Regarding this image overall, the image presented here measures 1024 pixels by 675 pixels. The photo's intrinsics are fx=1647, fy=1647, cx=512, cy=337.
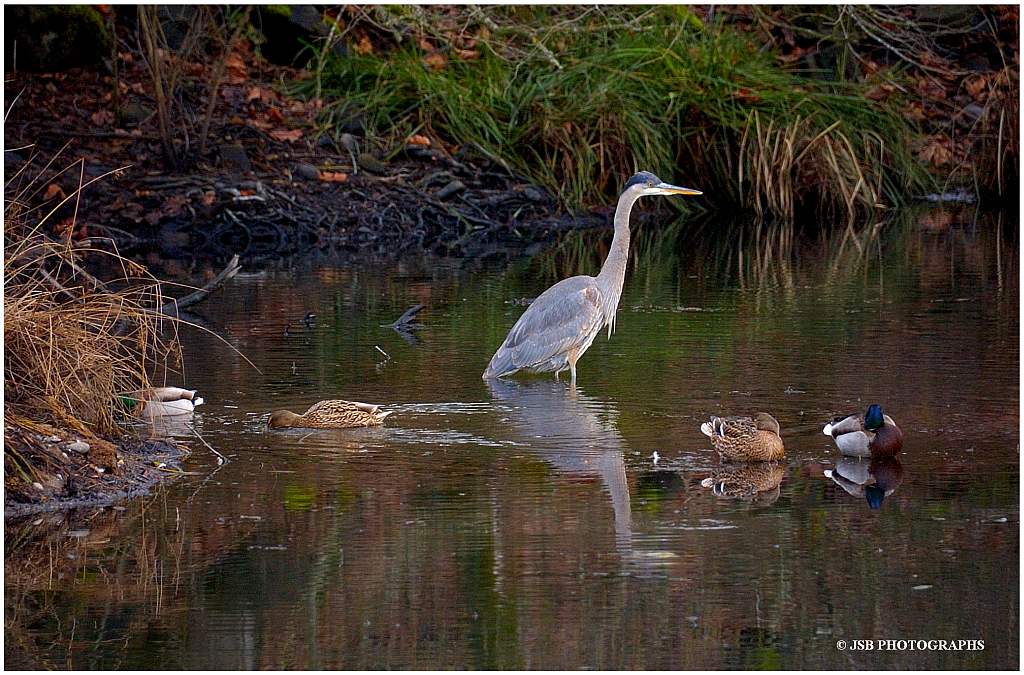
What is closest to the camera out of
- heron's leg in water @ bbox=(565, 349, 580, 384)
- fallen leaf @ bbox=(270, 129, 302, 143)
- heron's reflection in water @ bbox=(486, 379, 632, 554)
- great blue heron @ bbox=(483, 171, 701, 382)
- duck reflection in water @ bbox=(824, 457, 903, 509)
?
duck reflection in water @ bbox=(824, 457, 903, 509)

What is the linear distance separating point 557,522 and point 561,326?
3.86 m

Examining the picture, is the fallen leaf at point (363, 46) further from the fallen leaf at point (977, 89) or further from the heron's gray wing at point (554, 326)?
the heron's gray wing at point (554, 326)

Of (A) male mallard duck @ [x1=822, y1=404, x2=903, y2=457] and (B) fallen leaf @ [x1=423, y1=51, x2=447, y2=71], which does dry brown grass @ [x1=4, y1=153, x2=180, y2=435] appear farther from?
(B) fallen leaf @ [x1=423, y1=51, x2=447, y2=71]

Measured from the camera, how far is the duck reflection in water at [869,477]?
7500 millimetres

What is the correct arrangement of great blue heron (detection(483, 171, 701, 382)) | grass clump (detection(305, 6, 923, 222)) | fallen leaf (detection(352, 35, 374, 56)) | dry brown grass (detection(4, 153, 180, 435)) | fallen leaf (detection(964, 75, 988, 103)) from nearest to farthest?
dry brown grass (detection(4, 153, 180, 435)) < great blue heron (detection(483, 171, 701, 382)) < grass clump (detection(305, 6, 923, 222)) < fallen leaf (detection(352, 35, 374, 56)) < fallen leaf (detection(964, 75, 988, 103))

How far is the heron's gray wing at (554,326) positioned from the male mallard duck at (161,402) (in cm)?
227

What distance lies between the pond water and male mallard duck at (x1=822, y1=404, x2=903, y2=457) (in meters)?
0.10

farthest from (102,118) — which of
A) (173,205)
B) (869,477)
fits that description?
(869,477)

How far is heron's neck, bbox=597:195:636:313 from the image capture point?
456 inches

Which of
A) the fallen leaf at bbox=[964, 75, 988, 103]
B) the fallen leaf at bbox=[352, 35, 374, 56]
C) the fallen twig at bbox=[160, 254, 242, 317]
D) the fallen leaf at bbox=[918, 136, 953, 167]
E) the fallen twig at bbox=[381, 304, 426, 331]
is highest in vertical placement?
the fallen leaf at bbox=[352, 35, 374, 56]

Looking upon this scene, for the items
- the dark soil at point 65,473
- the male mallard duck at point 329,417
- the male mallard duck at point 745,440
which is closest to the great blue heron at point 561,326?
the male mallard duck at point 329,417

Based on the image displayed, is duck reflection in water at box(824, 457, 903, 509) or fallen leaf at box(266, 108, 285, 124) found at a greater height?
fallen leaf at box(266, 108, 285, 124)

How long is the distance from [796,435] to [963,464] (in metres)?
1.00

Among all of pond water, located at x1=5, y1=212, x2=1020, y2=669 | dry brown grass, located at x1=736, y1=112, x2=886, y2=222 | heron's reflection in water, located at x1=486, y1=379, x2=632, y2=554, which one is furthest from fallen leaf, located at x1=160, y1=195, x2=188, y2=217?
heron's reflection in water, located at x1=486, y1=379, x2=632, y2=554
